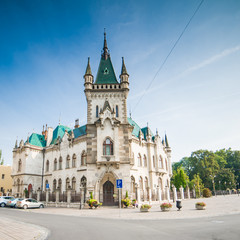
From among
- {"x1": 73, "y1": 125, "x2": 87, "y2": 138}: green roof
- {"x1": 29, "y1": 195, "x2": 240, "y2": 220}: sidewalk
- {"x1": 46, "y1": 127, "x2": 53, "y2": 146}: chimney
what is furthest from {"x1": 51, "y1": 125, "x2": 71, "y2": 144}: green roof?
{"x1": 29, "y1": 195, "x2": 240, "y2": 220}: sidewalk

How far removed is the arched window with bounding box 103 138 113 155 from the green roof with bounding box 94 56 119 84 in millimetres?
9670

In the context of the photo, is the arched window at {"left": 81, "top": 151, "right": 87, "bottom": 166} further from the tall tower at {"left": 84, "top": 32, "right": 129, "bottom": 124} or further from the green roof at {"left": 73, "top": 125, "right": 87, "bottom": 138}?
the tall tower at {"left": 84, "top": 32, "right": 129, "bottom": 124}

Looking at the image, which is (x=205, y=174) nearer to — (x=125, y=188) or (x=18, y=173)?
(x=125, y=188)

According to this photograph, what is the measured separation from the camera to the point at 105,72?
35.5 meters

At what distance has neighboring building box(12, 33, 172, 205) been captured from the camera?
29.4 meters

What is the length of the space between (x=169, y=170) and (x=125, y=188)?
1955 centimetres

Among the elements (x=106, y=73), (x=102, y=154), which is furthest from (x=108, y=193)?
(x=106, y=73)

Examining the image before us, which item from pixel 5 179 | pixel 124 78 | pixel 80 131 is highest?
pixel 124 78

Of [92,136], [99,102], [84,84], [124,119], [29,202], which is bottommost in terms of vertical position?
[29,202]

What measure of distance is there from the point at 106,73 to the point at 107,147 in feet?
41.1

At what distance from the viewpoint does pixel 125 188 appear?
28.6m

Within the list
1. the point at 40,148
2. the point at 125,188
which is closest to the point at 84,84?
the point at 125,188

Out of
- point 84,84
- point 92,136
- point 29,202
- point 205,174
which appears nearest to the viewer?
point 29,202

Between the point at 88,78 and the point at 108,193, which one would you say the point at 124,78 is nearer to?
the point at 88,78
